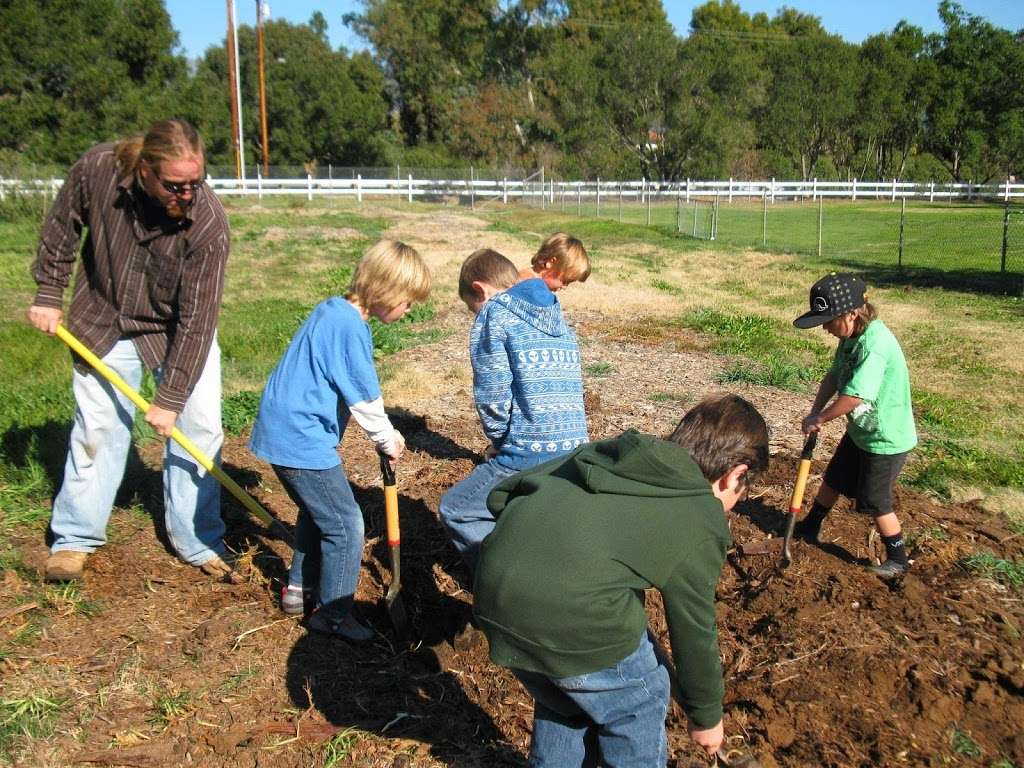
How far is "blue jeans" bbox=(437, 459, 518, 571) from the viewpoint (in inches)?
157

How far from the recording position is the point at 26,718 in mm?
3578

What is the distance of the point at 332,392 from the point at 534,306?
93 cm

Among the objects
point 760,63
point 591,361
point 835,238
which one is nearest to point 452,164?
point 760,63

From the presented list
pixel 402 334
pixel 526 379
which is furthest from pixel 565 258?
pixel 402 334

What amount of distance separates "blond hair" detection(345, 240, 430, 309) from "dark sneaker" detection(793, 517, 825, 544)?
2.72 meters

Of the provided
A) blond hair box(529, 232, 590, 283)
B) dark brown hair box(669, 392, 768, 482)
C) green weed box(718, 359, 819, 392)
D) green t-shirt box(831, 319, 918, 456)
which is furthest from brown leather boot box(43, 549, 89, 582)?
green weed box(718, 359, 819, 392)

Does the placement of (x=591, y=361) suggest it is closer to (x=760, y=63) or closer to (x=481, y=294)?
(x=481, y=294)

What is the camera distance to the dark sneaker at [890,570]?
4863 millimetres

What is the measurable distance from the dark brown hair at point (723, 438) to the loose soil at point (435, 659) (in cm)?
140

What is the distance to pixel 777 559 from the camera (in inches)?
202

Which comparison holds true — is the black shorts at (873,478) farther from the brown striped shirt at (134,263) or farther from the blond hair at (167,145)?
the blond hair at (167,145)

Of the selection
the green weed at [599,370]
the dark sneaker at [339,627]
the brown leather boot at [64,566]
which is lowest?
the dark sneaker at [339,627]

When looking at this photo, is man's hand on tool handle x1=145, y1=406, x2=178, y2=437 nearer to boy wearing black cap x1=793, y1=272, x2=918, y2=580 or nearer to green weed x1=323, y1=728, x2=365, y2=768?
green weed x1=323, y1=728, x2=365, y2=768

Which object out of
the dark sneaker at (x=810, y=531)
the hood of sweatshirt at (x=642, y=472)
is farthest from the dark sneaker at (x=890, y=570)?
the hood of sweatshirt at (x=642, y=472)
